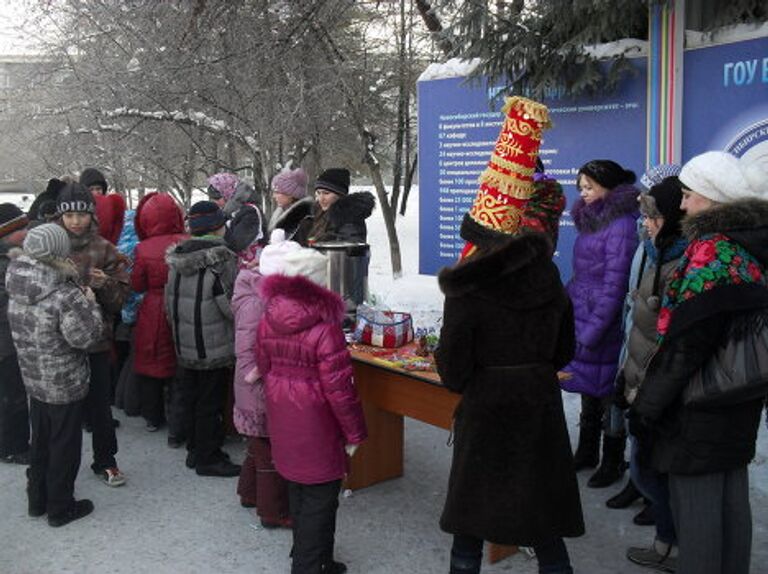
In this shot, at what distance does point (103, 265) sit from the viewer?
4.91m

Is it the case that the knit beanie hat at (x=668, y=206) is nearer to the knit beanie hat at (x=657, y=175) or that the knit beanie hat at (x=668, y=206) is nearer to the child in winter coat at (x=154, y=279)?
the knit beanie hat at (x=657, y=175)

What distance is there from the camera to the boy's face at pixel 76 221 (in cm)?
468

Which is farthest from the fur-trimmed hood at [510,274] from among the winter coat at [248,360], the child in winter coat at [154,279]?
the child in winter coat at [154,279]

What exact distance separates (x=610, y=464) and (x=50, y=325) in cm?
322

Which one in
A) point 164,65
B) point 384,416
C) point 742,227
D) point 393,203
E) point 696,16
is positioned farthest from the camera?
point 393,203

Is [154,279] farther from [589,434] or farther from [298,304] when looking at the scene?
[589,434]

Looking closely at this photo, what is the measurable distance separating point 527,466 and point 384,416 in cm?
→ 181

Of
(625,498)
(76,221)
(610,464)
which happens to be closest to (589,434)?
(610,464)

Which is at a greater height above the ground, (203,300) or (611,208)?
(611,208)

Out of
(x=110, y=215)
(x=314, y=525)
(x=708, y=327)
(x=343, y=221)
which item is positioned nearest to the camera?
(x=708, y=327)

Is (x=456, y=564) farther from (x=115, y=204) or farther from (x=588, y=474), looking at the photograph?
(x=115, y=204)

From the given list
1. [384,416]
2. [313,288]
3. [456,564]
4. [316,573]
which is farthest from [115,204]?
[456,564]

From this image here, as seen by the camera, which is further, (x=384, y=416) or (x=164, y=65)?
(x=164, y=65)

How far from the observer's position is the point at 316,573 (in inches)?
131
